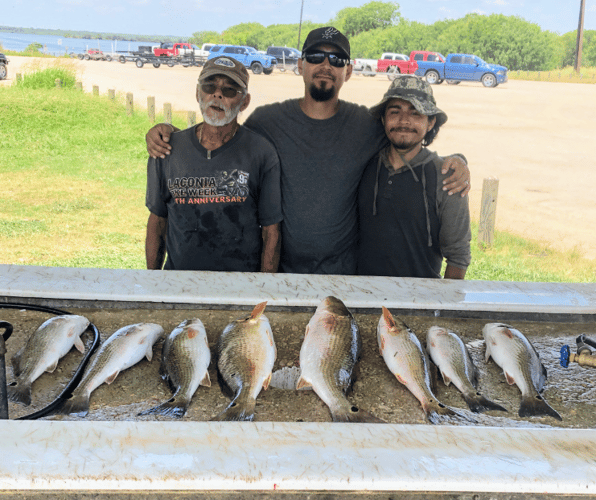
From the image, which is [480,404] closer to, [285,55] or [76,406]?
[76,406]

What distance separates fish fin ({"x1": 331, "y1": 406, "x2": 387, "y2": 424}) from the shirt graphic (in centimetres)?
174

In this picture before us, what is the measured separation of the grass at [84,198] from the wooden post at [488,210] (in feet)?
0.61

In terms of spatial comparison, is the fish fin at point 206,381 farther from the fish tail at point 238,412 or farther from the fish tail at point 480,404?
the fish tail at point 480,404

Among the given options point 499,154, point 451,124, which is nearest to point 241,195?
point 499,154

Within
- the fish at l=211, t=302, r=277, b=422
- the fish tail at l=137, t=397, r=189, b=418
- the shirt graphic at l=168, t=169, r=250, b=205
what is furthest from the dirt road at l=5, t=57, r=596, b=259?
the fish tail at l=137, t=397, r=189, b=418

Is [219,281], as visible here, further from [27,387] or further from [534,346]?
[534,346]

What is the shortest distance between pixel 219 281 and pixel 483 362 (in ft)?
4.09

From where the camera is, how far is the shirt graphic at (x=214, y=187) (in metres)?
3.25

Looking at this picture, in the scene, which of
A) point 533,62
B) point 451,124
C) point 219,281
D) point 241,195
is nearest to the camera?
point 219,281

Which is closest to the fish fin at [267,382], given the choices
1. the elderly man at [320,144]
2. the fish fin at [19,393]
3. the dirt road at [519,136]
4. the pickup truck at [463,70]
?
the fish fin at [19,393]

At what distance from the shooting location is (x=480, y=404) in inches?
76.5

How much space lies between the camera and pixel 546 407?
1931mm

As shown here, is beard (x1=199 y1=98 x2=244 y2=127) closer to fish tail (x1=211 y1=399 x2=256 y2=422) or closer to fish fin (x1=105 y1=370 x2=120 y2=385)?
fish fin (x1=105 y1=370 x2=120 y2=385)

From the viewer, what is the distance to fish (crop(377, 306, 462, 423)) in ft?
6.25
